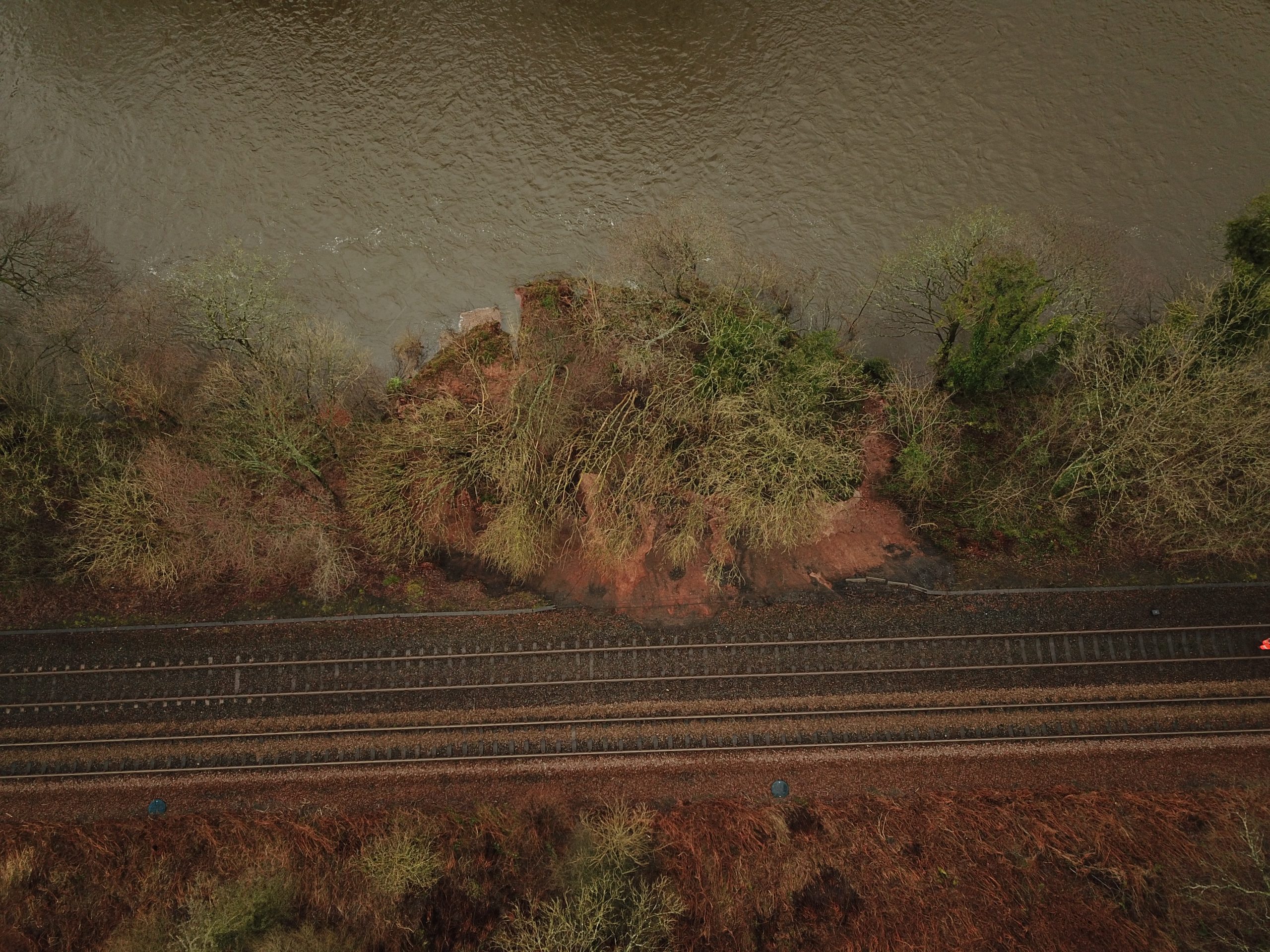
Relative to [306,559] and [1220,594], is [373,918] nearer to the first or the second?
[306,559]

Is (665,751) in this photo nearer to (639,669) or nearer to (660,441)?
(639,669)

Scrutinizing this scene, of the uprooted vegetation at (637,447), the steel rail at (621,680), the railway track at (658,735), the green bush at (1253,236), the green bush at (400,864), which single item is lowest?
the green bush at (400,864)

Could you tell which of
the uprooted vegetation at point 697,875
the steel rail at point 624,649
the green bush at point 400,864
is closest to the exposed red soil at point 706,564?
the steel rail at point 624,649

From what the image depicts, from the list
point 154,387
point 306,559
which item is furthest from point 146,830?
point 154,387

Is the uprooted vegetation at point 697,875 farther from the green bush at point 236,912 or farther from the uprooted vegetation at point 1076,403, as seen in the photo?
the uprooted vegetation at point 1076,403

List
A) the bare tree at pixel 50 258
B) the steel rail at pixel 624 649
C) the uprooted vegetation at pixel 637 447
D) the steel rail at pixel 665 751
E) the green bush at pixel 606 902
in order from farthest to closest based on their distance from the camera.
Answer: the bare tree at pixel 50 258, the steel rail at pixel 624 649, the steel rail at pixel 665 751, the uprooted vegetation at pixel 637 447, the green bush at pixel 606 902

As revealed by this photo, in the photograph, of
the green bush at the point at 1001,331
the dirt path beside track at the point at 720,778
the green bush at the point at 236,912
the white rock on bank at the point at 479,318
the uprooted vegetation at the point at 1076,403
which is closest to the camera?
the green bush at the point at 236,912

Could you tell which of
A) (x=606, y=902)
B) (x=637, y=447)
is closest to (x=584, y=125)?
(x=637, y=447)
